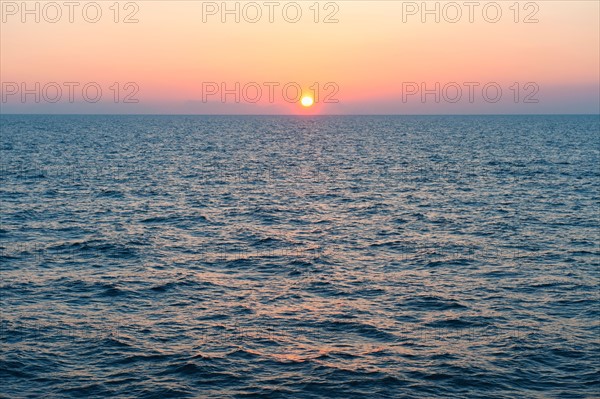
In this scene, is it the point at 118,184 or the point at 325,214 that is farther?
the point at 118,184

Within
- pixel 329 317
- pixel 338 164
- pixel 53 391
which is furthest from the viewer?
pixel 338 164

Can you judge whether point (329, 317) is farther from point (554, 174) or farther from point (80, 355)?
point (554, 174)

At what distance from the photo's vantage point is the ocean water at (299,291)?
30.1 meters

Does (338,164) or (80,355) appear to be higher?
(338,164)

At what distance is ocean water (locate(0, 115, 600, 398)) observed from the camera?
30.1 meters

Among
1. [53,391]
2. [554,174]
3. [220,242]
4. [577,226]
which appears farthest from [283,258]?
[554,174]

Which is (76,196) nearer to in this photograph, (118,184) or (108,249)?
(118,184)

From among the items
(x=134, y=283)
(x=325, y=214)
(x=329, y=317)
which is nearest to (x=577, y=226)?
(x=325, y=214)

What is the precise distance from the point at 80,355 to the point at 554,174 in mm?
83499

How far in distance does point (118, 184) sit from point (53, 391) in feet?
204

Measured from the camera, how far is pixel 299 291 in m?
42.0

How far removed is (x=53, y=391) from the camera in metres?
28.5

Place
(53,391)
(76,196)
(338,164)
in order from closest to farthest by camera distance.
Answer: (53,391)
(76,196)
(338,164)

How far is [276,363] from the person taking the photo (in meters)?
31.4
